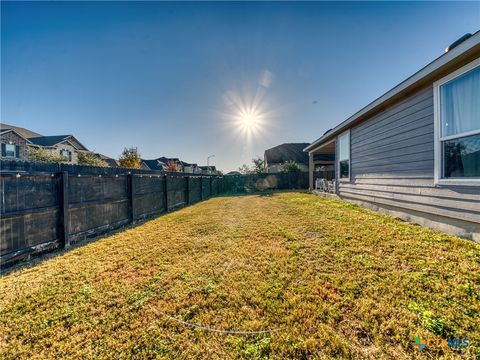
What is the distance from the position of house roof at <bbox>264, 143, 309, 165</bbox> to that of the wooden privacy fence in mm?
21927

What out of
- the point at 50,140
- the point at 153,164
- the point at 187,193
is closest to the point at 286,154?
the point at 187,193

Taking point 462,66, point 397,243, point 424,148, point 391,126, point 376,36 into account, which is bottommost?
point 397,243

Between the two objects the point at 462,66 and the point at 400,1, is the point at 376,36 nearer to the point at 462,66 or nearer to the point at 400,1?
the point at 400,1

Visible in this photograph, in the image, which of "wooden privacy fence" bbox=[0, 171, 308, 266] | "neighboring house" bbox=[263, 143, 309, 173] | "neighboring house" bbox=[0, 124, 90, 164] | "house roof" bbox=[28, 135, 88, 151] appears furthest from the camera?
"neighboring house" bbox=[263, 143, 309, 173]

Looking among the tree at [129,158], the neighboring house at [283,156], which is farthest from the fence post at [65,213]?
the neighboring house at [283,156]

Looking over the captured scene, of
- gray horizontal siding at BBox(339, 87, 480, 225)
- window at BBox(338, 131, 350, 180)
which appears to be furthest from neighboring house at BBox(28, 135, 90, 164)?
gray horizontal siding at BBox(339, 87, 480, 225)

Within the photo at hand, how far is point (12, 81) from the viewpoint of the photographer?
9.37 m

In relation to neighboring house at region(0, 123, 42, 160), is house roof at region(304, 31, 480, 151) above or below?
below

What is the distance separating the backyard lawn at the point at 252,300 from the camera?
1540mm

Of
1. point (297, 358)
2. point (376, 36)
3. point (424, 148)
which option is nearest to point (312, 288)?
point (297, 358)

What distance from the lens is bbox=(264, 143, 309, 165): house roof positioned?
27.1 meters

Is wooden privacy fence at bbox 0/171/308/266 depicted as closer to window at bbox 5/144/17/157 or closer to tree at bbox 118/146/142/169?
tree at bbox 118/146/142/169

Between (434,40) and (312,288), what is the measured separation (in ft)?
30.4

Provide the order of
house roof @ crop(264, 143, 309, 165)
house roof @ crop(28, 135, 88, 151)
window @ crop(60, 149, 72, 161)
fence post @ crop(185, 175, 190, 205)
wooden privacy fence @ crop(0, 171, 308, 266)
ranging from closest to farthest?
wooden privacy fence @ crop(0, 171, 308, 266) → fence post @ crop(185, 175, 190, 205) → house roof @ crop(28, 135, 88, 151) → window @ crop(60, 149, 72, 161) → house roof @ crop(264, 143, 309, 165)
